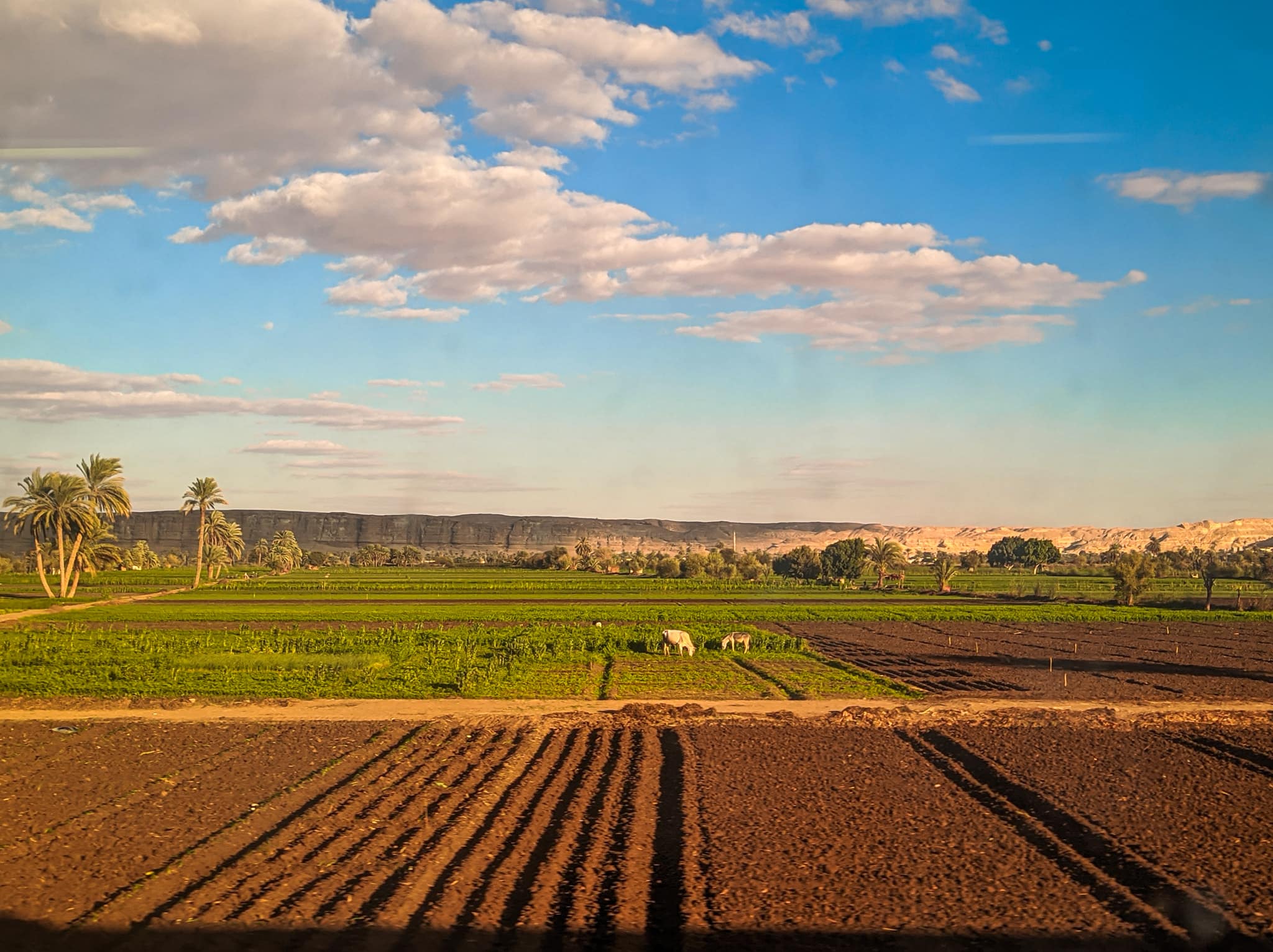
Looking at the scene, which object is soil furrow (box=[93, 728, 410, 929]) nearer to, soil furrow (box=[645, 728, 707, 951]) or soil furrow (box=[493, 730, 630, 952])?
soil furrow (box=[493, 730, 630, 952])

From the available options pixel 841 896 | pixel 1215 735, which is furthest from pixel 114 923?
pixel 1215 735

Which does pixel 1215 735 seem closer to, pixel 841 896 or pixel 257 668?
pixel 841 896

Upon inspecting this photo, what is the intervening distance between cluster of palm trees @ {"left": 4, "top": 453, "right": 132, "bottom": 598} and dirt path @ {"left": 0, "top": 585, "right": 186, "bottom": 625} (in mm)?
3696

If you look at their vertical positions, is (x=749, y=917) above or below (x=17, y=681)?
above

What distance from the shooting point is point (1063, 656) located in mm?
40688

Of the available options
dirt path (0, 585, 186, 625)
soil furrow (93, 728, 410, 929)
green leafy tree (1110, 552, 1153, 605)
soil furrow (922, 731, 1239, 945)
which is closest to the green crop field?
dirt path (0, 585, 186, 625)

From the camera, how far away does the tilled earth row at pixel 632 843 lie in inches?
422

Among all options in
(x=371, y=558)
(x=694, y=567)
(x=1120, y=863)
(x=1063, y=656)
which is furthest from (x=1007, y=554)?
(x=1120, y=863)

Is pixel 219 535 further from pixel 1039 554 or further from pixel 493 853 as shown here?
pixel 1039 554

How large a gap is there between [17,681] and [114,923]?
23.8 metres

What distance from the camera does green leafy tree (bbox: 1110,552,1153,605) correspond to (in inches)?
2842

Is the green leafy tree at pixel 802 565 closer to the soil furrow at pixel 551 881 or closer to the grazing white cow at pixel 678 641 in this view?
the grazing white cow at pixel 678 641

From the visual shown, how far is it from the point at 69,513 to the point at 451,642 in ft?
145

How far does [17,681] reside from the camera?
2997 cm
